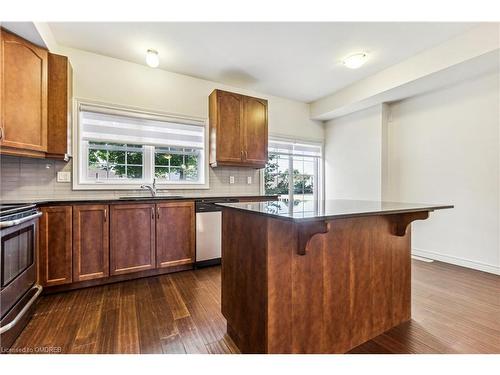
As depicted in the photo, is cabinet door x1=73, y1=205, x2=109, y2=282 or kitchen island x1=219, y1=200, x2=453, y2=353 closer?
kitchen island x1=219, y1=200, x2=453, y2=353

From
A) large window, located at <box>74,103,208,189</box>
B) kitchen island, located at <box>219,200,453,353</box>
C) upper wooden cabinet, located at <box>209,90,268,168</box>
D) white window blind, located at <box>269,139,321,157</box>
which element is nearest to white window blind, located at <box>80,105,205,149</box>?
large window, located at <box>74,103,208,189</box>

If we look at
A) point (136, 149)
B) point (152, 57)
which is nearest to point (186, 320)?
point (136, 149)

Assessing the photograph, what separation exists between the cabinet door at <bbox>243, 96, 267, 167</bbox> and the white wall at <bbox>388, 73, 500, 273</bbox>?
2.24m

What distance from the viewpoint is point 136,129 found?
129 inches

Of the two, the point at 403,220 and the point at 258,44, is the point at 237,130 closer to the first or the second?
the point at 258,44

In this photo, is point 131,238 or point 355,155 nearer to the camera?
point 131,238

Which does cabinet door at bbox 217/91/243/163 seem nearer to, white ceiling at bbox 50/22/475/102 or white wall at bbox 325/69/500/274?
white ceiling at bbox 50/22/475/102

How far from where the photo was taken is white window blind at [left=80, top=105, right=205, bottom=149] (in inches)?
119

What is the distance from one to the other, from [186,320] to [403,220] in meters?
1.83

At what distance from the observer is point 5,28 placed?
2076mm
